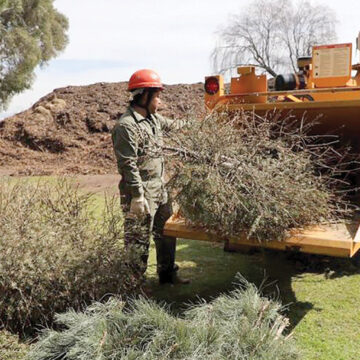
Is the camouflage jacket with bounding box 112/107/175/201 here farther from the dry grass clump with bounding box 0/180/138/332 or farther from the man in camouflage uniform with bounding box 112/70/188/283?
the dry grass clump with bounding box 0/180/138/332

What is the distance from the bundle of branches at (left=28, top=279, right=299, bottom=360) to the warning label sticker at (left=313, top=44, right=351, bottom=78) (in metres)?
3.33

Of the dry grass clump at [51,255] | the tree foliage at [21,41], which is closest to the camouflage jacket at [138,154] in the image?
the dry grass clump at [51,255]

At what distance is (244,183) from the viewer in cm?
389

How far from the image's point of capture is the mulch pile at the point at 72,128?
1745 centimetres

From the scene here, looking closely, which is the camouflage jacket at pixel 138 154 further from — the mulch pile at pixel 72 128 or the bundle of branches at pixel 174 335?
the mulch pile at pixel 72 128

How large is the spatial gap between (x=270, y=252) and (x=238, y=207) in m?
2.58

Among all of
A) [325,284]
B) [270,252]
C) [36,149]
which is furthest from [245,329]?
[36,149]

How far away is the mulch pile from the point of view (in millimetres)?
17453

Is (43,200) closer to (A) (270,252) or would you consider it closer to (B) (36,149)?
(A) (270,252)

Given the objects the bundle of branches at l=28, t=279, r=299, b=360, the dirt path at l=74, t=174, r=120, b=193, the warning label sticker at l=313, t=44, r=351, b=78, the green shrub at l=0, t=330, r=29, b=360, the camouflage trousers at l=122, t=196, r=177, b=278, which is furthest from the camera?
the dirt path at l=74, t=174, r=120, b=193

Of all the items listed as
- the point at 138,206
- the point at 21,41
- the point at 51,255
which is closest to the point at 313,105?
the point at 138,206

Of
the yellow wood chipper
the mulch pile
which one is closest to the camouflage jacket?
the yellow wood chipper

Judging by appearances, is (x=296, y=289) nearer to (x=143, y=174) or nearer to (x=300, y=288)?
(x=300, y=288)

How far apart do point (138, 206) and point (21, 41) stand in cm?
2282
